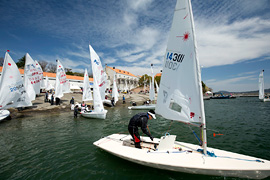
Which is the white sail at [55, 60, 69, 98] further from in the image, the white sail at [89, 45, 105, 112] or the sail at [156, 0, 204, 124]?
the sail at [156, 0, 204, 124]

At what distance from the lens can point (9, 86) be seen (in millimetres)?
12781

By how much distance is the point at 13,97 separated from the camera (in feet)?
43.2

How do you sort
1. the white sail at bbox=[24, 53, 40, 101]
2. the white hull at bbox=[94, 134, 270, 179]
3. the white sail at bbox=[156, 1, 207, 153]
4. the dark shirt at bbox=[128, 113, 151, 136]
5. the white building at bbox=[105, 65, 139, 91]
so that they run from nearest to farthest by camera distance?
the white hull at bbox=[94, 134, 270, 179] < the white sail at bbox=[156, 1, 207, 153] < the dark shirt at bbox=[128, 113, 151, 136] < the white sail at bbox=[24, 53, 40, 101] < the white building at bbox=[105, 65, 139, 91]

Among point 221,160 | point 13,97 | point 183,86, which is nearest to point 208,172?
point 221,160

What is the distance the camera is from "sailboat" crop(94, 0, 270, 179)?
393 cm

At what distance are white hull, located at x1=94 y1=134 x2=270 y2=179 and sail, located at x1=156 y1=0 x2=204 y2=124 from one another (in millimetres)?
1341

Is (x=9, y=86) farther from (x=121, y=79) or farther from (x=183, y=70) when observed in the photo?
(x=121, y=79)

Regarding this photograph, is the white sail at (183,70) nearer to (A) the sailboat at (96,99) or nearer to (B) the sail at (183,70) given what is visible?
(B) the sail at (183,70)

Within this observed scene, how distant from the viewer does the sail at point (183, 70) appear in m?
4.38

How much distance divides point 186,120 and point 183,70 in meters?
1.94

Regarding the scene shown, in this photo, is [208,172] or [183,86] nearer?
[208,172]

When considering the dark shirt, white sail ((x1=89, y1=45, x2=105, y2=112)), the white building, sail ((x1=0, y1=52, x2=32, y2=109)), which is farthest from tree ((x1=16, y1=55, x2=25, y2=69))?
the dark shirt

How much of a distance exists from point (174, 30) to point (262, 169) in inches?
212

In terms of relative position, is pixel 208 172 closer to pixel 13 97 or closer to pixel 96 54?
pixel 96 54
